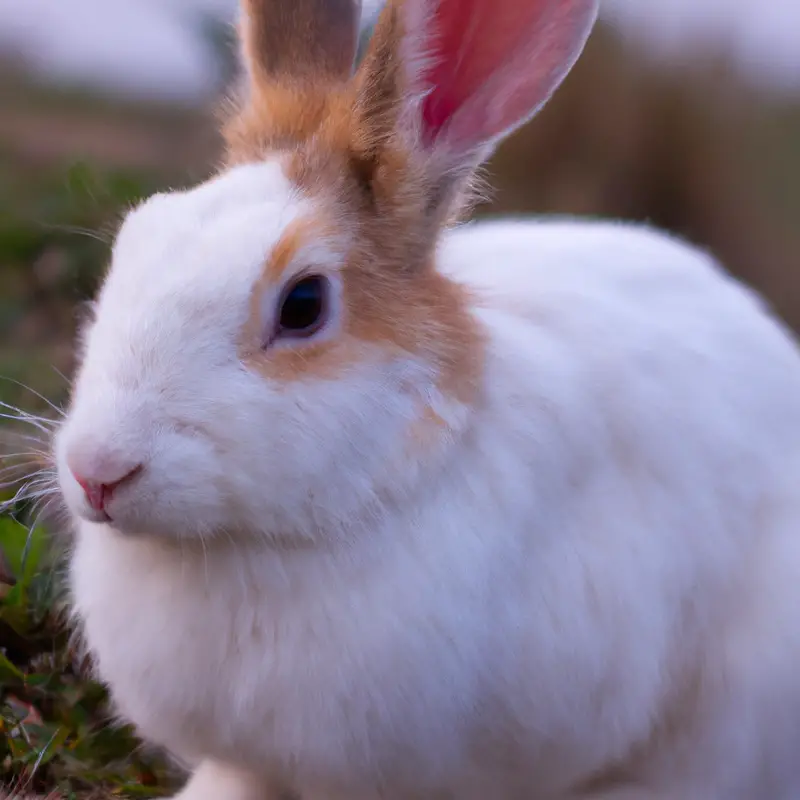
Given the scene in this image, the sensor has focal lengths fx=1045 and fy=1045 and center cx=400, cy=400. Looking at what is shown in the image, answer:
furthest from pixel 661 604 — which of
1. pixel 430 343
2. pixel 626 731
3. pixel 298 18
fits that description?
pixel 298 18

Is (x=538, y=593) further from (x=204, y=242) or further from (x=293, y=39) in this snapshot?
(x=293, y=39)

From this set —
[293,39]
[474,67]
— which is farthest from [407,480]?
[293,39]

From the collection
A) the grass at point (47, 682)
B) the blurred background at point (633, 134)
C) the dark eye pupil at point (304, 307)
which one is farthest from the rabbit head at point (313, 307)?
the blurred background at point (633, 134)

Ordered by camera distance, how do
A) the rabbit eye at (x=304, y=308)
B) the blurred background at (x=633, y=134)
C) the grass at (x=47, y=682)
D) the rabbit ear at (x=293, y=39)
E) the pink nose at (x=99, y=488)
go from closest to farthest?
1. the pink nose at (x=99, y=488)
2. the rabbit eye at (x=304, y=308)
3. the rabbit ear at (x=293, y=39)
4. the grass at (x=47, y=682)
5. the blurred background at (x=633, y=134)

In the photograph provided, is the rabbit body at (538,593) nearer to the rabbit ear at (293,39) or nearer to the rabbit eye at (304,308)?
the rabbit eye at (304,308)

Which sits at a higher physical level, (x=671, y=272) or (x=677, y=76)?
(x=677, y=76)

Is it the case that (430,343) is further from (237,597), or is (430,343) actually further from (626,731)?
(626,731)

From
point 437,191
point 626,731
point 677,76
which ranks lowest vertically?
point 626,731
